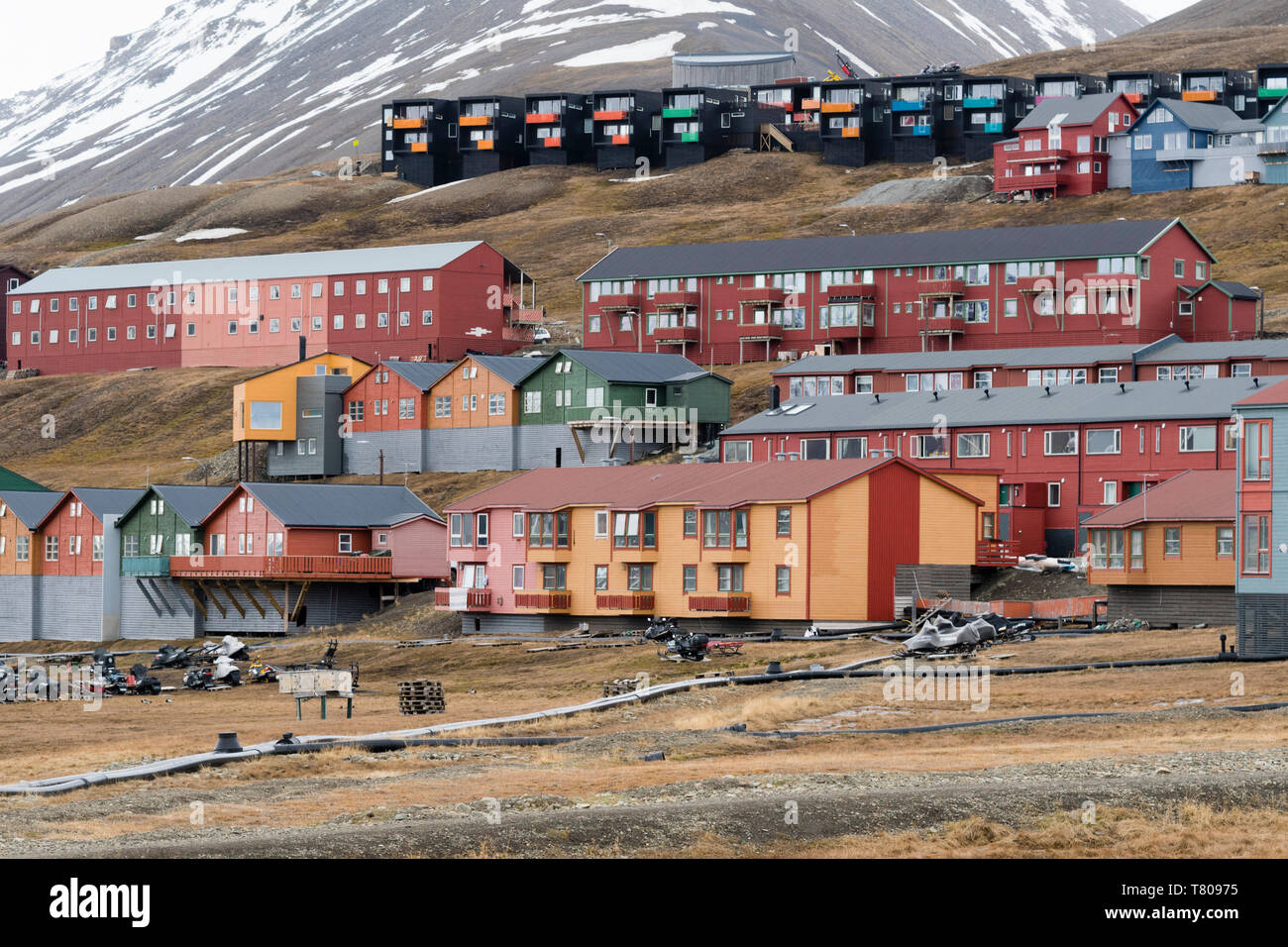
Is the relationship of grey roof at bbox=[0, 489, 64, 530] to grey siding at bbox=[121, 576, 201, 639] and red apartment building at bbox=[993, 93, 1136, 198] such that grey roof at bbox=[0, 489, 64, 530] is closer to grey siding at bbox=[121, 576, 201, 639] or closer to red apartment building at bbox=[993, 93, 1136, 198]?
grey siding at bbox=[121, 576, 201, 639]

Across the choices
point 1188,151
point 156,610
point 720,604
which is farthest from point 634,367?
point 1188,151

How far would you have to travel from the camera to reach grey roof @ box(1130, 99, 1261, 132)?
Answer: 158m

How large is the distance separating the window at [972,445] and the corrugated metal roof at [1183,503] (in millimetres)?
17632

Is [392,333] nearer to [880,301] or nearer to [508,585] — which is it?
[880,301]

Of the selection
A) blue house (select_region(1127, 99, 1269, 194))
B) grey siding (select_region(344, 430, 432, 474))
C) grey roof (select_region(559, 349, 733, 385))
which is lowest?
grey siding (select_region(344, 430, 432, 474))

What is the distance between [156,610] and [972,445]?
132ft

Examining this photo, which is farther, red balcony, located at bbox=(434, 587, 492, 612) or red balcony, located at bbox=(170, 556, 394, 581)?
red balcony, located at bbox=(170, 556, 394, 581)

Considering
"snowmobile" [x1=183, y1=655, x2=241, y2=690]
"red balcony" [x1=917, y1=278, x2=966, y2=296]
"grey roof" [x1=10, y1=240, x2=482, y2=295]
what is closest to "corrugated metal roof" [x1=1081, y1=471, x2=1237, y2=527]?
"snowmobile" [x1=183, y1=655, x2=241, y2=690]

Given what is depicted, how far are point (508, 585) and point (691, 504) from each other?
10013 mm

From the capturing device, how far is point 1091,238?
122750 mm

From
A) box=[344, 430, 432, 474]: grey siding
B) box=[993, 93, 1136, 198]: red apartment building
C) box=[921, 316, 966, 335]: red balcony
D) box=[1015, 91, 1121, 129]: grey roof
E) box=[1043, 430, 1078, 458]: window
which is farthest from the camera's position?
box=[993, 93, 1136, 198]: red apartment building

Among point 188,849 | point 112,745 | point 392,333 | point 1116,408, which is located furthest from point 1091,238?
point 188,849

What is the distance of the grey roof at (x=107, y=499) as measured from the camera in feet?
326

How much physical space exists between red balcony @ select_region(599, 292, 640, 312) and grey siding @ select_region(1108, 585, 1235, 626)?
2783 inches
